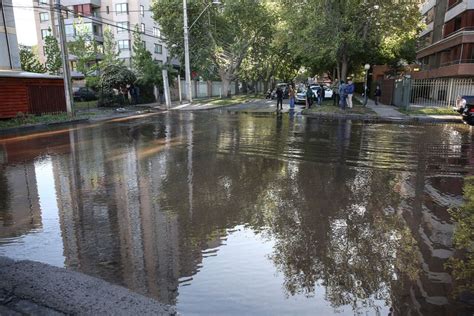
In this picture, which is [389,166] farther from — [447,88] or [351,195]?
[447,88]

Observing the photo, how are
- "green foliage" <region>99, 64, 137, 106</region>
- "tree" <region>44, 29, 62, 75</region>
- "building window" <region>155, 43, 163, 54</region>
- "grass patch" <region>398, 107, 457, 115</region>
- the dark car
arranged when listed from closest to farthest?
"grass patch" <region>398, 107, 457, 115</region>, "green foliage" <region>99, 64, 137, 106</region>, the dark car, "tree" <region>44, 29, 62, 75</region>, "building window" <region>155, 43, 163, 54</region>

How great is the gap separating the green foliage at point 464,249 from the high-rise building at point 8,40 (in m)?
28.5

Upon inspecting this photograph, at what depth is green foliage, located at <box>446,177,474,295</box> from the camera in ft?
14.0

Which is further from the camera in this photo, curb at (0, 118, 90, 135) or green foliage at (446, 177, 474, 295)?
curb at (0, 118, 90, 135)

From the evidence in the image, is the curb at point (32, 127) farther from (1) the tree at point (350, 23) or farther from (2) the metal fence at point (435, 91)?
(2) the metal fence at point (435, 91)

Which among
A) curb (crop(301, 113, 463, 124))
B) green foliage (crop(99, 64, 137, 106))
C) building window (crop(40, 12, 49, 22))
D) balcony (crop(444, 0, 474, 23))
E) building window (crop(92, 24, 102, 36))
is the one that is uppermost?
building window (crop(40, 12, 49, 22))

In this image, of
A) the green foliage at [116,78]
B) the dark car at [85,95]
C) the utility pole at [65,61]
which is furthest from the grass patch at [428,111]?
the dark car at [85,95]

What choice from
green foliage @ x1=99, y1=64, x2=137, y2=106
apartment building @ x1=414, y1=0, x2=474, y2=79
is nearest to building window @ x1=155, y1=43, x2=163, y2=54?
green foliage @ x1=99, y1=64, x2=137, y2=106

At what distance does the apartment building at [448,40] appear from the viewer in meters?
37.2

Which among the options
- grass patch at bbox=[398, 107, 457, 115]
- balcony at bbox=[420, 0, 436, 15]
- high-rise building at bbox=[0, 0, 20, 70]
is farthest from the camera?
balcony at bbox=[420, 0, 436, 15]

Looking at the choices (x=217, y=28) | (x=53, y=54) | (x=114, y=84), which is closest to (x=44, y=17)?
(x=53, y=54)

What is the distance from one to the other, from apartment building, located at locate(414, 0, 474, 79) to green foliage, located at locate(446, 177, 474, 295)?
1398 inches

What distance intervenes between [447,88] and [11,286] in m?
37.7

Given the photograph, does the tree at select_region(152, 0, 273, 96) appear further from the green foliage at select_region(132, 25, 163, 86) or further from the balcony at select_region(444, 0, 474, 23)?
the balcony at select_region(444, 0, 474, 23)
